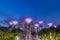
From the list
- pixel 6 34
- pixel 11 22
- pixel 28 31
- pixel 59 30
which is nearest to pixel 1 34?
pixel 6 34

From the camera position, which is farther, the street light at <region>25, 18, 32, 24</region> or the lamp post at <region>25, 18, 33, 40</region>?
the street light at <region>25, 18, 32, 24</region>

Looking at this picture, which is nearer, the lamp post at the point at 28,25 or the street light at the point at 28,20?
the lamp post at the point at 28,25

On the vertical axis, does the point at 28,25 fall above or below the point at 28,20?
below

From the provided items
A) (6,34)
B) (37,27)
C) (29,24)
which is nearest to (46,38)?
(37,27)

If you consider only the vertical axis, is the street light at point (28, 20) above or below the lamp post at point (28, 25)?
above

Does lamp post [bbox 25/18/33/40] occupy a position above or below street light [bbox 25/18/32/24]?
below

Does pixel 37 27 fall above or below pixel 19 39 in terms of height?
above

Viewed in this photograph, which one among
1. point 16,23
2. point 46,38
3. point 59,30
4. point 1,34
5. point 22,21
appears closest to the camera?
point 22,21

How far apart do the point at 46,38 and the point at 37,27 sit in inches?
31.3

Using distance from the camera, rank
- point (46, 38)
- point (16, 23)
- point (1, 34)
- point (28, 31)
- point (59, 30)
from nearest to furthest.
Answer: point (28, 31) → point (16, 23) → point (1, 34) → point (46, 38) → point (59, 30)

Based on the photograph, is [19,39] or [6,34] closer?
[19,39]

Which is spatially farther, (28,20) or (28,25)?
(28,20)

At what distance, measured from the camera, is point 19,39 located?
14.9 feet

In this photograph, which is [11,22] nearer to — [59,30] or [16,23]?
[16,23]
